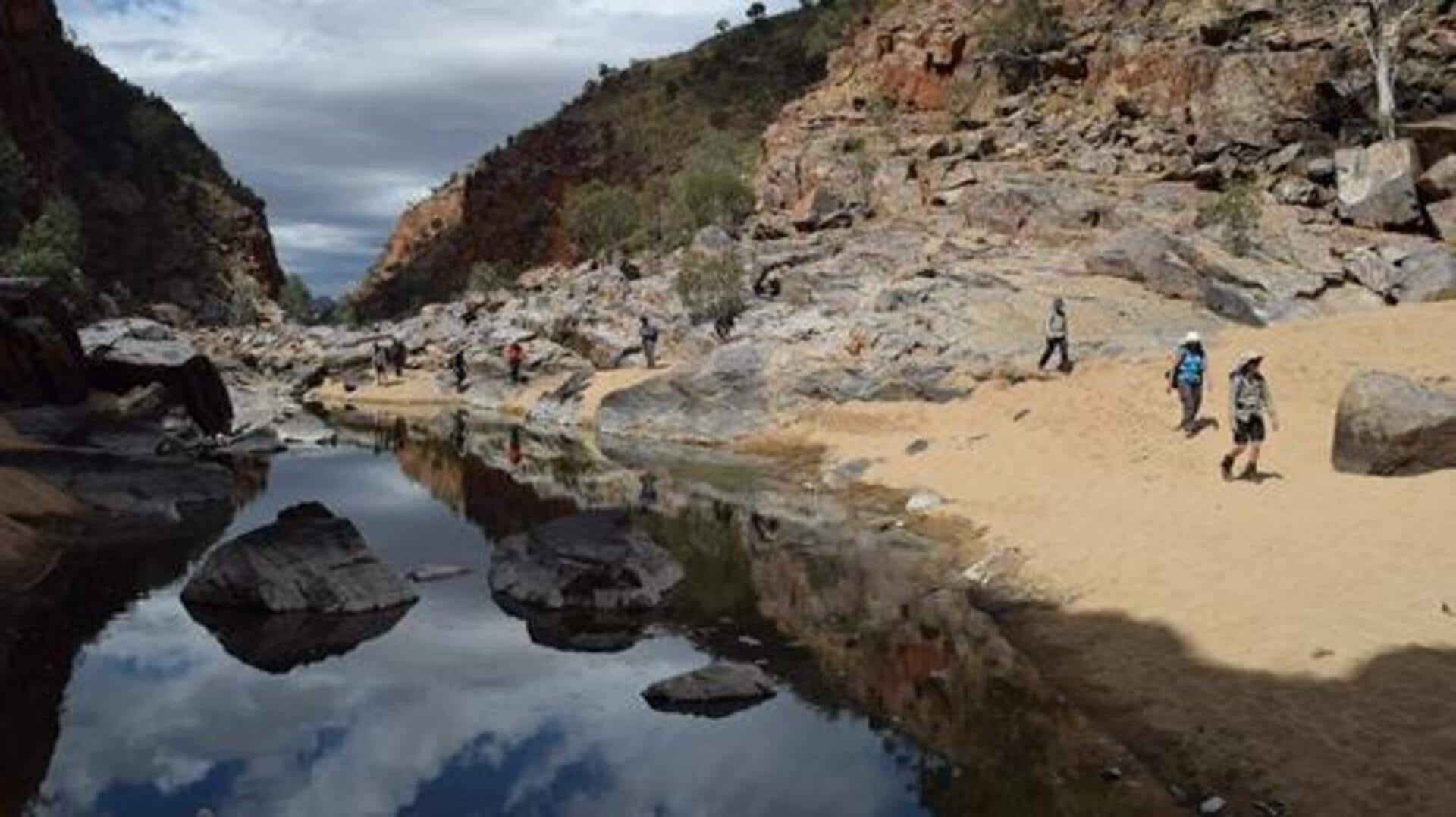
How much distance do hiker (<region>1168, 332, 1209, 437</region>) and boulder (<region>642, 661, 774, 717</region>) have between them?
527 inches

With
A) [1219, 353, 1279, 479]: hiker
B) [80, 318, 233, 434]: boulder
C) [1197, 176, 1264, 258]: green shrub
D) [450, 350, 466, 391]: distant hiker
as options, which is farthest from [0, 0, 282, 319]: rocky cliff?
[1219, 353, 1279, 479]: hiker

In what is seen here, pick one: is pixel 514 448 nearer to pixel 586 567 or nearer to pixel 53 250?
pixel 586 567

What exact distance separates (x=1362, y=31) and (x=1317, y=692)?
4784 cm

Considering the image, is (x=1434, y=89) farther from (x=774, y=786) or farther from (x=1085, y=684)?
(x=774, y=786)

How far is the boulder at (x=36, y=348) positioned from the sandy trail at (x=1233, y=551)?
18147 millimetres

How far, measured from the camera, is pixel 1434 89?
49281 millimetres

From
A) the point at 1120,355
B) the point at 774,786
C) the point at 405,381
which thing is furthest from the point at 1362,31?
the point at 774,786

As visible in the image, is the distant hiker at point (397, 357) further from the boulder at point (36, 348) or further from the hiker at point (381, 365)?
the boulder at point (36, 348)

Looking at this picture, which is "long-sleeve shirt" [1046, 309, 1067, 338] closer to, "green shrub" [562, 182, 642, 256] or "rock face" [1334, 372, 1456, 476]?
"rock face" [1334, 372, 1456, 476]

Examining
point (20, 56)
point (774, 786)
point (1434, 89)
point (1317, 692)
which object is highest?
point (20, 56)

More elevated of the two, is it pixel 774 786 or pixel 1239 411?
pixel 1239 411

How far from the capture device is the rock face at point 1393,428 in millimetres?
18094

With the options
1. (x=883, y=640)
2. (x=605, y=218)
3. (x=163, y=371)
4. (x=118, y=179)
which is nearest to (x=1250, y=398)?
(x=883, y=640)

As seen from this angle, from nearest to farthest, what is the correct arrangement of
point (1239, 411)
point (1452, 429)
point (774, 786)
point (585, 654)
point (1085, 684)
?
point (774, 786) < point (1085, 684) < point (585, 654) < point (1452, 429) < point (1239, 411)
